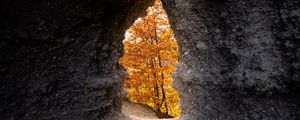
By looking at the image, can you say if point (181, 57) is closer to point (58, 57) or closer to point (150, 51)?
point (58, 57)

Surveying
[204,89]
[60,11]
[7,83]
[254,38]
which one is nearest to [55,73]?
[7,83]

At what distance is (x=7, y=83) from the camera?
275 cm

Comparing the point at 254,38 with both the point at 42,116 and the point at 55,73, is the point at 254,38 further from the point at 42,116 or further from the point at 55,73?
the point at 42,116

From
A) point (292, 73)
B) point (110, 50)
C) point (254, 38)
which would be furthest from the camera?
point (110, 50)

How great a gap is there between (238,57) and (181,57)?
84 cm

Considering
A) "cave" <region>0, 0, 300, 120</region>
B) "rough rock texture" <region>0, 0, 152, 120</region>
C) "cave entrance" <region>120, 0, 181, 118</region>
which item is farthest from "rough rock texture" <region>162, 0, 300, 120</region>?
"cave entrance" <region>120, 0, 181, 118</region>

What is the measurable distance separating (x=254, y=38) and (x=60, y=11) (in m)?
2.07

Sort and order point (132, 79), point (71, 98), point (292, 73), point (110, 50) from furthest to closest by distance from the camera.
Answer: point (132, 79)
point (110, 50)
point (71, 98)
point (292, 73)

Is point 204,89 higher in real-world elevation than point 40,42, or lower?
lower

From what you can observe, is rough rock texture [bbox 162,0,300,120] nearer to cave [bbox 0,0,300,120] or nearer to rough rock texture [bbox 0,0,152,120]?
cave [bbox 0,0,300,120]

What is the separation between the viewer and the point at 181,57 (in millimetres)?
3514

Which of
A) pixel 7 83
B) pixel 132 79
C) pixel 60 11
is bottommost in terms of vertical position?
pixel 132 79

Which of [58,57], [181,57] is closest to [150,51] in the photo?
[181,57]

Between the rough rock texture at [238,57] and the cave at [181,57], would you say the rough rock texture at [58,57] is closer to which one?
the cave at [181,57]
